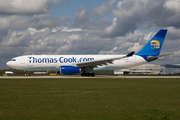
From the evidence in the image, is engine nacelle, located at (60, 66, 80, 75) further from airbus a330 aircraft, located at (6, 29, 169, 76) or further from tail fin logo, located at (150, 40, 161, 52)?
tail fin logo, located at (150, 40, 161, 52)

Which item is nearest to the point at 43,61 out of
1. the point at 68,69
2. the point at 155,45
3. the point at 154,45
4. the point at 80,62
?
the point at 68,69

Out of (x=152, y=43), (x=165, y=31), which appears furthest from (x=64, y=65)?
(x=165, y=31)

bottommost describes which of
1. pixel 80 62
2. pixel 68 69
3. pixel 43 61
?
pixel 68 69

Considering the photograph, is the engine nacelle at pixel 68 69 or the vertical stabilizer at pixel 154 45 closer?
the engine nacelle at pixel 68 69

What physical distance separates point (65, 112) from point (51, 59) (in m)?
27.6

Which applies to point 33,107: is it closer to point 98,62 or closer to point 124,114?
point 124,114

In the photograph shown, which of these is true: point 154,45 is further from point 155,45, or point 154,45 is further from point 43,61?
point 43,61

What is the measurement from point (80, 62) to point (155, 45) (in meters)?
14.7

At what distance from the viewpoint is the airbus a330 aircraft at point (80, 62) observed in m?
33.1

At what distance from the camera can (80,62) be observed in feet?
116

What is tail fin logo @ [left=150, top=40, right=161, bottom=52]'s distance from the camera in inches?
1481

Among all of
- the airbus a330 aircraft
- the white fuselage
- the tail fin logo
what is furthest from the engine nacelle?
the tail fin logo

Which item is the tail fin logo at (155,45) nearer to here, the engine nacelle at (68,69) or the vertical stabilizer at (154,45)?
the vertical stabilizer at (154,45)

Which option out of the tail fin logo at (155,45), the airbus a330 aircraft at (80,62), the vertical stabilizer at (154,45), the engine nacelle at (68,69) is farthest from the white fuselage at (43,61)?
the tail fin logo at (155,45)
